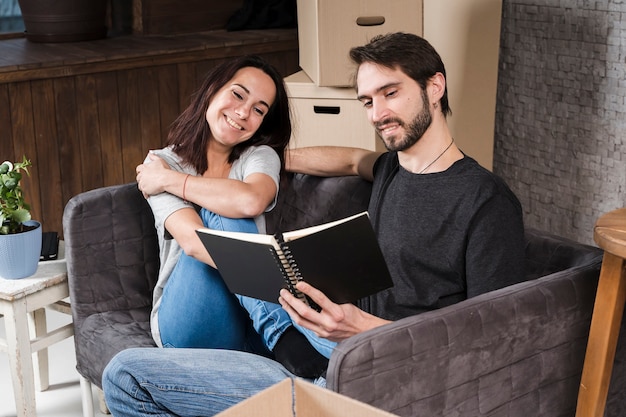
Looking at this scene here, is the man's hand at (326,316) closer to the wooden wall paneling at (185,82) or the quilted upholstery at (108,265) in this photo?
the quilted upholstery at (108,265)

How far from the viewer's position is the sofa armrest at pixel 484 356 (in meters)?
1.59

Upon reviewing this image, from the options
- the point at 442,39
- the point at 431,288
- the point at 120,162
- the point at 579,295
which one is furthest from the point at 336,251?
the point at 120,162

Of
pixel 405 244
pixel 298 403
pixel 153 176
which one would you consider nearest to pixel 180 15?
pixel 153 176

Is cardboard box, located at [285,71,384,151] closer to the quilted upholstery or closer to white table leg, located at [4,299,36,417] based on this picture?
the quilted upholstery

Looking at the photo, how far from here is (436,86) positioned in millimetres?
2000

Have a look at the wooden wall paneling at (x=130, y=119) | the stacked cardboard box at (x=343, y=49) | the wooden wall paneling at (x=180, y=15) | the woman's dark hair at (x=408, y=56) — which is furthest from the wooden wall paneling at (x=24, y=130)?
the woman's dark hair at (x=408, y=56)

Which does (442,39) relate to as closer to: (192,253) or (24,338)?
(192,253)

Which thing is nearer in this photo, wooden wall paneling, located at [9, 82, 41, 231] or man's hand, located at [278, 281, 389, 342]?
man's hand, located at [278, 281, 389, 342]

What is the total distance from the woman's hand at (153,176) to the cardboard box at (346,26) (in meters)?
0.96

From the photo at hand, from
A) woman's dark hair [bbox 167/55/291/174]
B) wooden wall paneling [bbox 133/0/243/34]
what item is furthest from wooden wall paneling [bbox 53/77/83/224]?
woman's dark hair [bbox 167/55/291/174]

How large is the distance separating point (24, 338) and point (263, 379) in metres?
0.79

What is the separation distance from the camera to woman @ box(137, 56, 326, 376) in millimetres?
2109

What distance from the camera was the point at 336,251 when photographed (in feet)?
5.43

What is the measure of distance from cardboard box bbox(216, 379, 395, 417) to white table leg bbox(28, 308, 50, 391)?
1.85 meters
